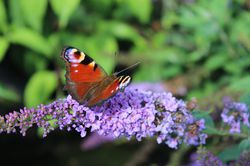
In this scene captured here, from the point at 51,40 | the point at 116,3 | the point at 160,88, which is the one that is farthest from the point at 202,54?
the point at 51,40

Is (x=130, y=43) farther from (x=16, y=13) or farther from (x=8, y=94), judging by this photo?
(x=8, y=94)

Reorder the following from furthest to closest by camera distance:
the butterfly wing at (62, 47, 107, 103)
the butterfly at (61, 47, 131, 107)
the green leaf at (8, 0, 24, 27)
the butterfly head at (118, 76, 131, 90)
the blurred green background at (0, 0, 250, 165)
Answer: the green leaf at (8, 0, 24, 27)
the blurred green background at (0, 0, 250, 165)
the butterfly wing at (62, 47, 107, 103)
the butterfly at (61, 47, 131, 107)
the butterfly head at (118, 76, 131, 90)

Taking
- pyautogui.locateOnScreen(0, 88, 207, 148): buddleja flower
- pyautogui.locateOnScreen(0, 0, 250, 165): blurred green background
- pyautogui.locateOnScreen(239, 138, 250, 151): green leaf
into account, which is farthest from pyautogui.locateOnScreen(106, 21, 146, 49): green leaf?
pyautogui.locateOnScreen(239, 138, 250, 151): green leaf

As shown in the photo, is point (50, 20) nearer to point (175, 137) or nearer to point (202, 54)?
point (202, 54)

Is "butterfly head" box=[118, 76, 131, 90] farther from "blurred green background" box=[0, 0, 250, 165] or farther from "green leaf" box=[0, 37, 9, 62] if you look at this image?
"green leaf" box=[0, 37, 9, 62]

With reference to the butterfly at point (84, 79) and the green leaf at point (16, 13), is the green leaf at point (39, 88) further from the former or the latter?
the butterfly at point (84, 79)

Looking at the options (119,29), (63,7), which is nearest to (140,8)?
(119,29)
